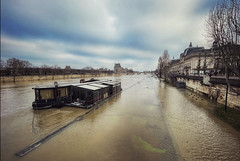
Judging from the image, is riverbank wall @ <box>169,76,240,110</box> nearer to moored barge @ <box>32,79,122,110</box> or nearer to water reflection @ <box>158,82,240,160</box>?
water reflection @ <box>158,82,240,160</box>

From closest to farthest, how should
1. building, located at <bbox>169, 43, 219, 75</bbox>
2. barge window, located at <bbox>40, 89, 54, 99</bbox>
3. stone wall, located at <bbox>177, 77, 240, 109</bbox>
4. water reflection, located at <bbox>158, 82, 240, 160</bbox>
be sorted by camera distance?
water reflection, located at <bbox>158, 82, 240, 160</bbox>, stone wall, located at <bbox>177, 77, 240, 109</bbox>, barge window, located at <bbox>40, 89, 54, 99</bbox>, building, located at <bbox>169, 43, 219, 75</bbox>

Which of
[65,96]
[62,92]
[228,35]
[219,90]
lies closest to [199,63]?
[219,90]

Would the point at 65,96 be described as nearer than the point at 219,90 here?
Yes

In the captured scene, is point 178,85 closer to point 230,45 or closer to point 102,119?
point 230,45

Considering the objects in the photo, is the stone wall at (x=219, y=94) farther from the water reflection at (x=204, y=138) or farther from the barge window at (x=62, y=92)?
the barge window at (x=62, y=92)

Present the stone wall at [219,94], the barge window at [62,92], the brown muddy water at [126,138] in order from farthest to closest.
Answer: the barge window at [62,92]
the stone wall at [219,94]
the brown muddy water at [126,138]

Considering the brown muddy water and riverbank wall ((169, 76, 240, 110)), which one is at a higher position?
riverbank wall ((169, 76, 240, 110))

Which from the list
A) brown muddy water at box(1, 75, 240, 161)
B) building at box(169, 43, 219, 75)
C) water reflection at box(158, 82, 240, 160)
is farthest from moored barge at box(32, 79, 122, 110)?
building at box(169, 43, 219, 75)

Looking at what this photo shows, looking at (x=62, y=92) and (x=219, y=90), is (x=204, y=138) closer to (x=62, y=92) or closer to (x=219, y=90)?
(x=219, y=90)

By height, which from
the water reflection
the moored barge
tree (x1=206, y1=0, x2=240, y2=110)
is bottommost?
the water reflection

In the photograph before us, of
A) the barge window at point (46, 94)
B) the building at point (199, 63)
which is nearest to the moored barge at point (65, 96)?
the barge window at point (46, 94)

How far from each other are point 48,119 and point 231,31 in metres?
20.7

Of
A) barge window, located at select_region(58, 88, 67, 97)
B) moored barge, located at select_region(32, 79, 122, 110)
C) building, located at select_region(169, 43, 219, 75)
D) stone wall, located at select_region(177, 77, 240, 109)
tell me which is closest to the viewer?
stone wall, located at select_region(177, 77, 240, 109)

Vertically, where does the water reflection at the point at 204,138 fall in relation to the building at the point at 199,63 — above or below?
below
